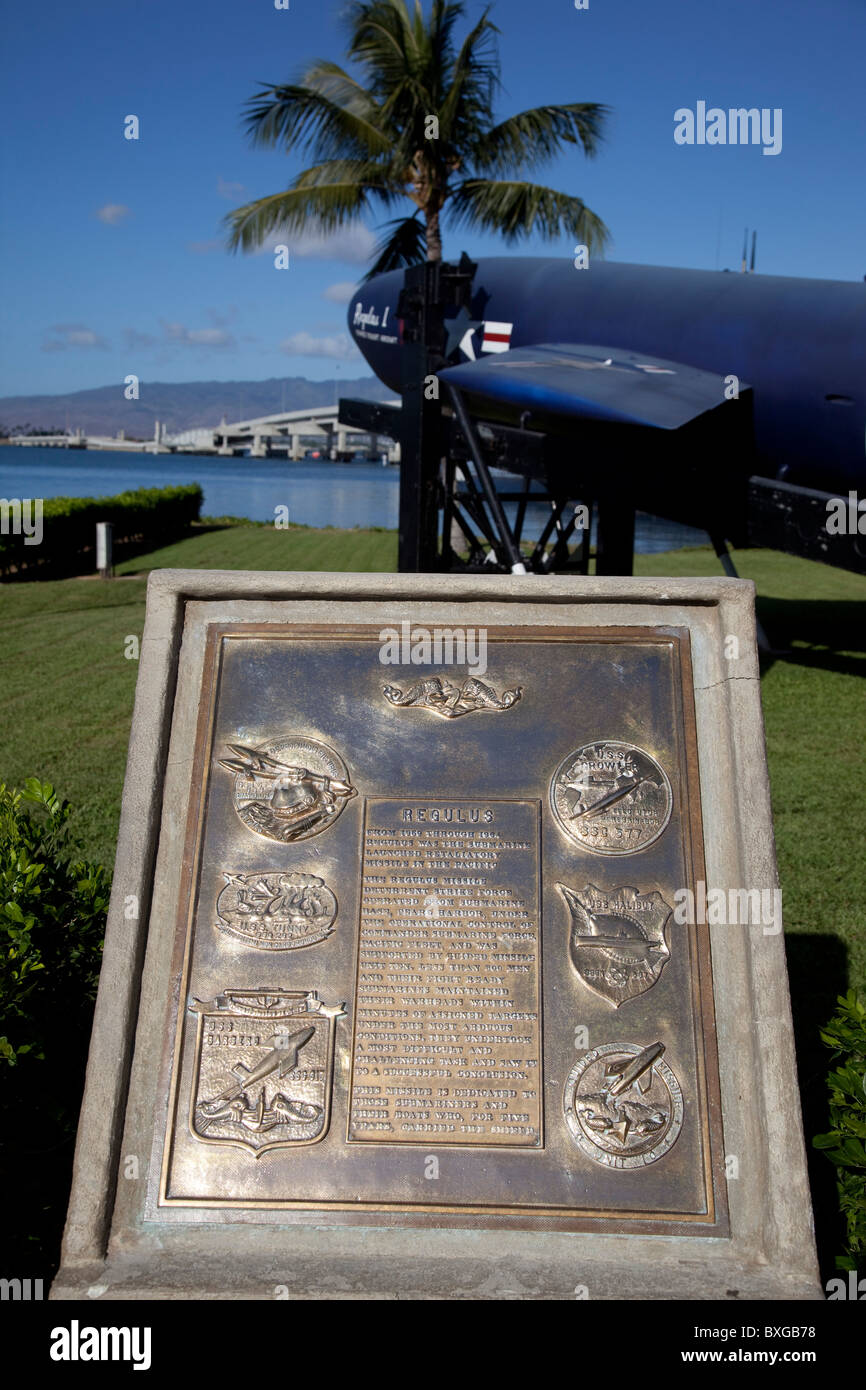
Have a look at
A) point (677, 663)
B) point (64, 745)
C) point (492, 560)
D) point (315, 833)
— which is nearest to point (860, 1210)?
point (677, 663)

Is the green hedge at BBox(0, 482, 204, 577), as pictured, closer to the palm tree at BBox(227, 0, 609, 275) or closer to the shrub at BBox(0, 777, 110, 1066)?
the palm tree at BBox(227, 0, 609, 275)

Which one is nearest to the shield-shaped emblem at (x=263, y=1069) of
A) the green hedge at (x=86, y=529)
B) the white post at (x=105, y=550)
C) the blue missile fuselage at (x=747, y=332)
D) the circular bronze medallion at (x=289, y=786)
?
the circular bronze medallion at (x=289, y=786)

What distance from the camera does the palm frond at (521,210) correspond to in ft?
59.0

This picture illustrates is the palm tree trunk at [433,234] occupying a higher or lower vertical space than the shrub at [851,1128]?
higher

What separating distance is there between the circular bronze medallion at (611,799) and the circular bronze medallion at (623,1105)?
1.77 feet

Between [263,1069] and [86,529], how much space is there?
19.6 meters

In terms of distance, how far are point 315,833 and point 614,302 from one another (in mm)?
10378

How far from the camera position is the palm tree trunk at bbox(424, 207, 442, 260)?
18000 millimetres

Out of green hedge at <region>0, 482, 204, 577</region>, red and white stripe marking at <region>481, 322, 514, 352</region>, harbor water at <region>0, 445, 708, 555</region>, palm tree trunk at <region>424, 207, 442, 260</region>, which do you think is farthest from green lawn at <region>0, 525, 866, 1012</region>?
harbor water at <region>0, 445, 708, 555</region>

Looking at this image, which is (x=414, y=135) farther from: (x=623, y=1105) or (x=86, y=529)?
(x=623, y=1105)

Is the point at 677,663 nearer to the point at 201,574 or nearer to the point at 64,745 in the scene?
the point at 201,574

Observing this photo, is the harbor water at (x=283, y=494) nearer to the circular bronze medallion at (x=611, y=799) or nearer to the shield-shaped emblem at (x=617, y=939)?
the circular bronze medallion at (x=611, y=799)

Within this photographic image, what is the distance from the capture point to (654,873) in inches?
113

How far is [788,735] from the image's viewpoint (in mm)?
9016
